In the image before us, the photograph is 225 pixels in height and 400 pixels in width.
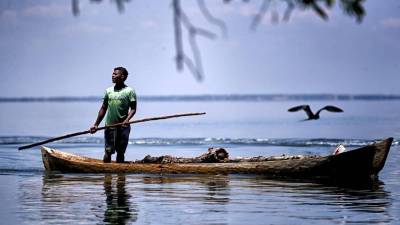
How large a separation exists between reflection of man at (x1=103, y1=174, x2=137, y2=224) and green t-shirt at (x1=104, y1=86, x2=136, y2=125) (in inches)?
43.8

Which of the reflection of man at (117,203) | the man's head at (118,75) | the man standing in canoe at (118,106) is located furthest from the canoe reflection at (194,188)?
the man's head at (118,75)

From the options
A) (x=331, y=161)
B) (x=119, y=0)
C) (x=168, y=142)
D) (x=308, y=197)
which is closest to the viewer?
(x=119, y=0)

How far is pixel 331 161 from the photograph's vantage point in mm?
17422

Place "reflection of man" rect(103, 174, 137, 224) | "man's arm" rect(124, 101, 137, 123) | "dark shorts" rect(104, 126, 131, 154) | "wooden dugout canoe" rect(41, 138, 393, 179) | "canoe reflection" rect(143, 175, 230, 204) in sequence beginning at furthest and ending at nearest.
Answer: "wooden dugout canoe" rect(41, 138, 393, 179) → "dark shorts" rect(104, 126, 131, 154) → "man's arm" rect(124, 101, 137, 123) → "canoe reflection" rect(143, 175, 230, 204) → "reflection of man" rect(103, 174, 137, 224)

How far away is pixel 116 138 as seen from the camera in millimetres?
16953

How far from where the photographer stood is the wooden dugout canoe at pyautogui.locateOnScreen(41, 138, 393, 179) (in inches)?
687

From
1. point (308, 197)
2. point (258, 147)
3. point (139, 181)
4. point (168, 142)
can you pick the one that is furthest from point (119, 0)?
point (168, 142)

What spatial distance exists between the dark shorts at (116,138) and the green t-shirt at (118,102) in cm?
25

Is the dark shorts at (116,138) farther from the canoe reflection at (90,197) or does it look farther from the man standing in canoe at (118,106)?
the canoe reflection at (90,197)

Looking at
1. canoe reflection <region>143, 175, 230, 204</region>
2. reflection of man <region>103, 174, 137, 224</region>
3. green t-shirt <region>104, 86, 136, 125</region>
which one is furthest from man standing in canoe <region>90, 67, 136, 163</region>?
canoe reflection <region>143, 175, 230, 204</region>

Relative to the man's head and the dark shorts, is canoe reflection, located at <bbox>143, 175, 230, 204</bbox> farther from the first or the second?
the man's head

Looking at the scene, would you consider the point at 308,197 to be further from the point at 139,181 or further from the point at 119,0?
the point at 119,0

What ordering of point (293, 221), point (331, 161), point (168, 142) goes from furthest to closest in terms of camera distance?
point (168, 142) → point (331, 161) → point (293, 221)

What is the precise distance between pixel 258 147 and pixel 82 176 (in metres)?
15.6
